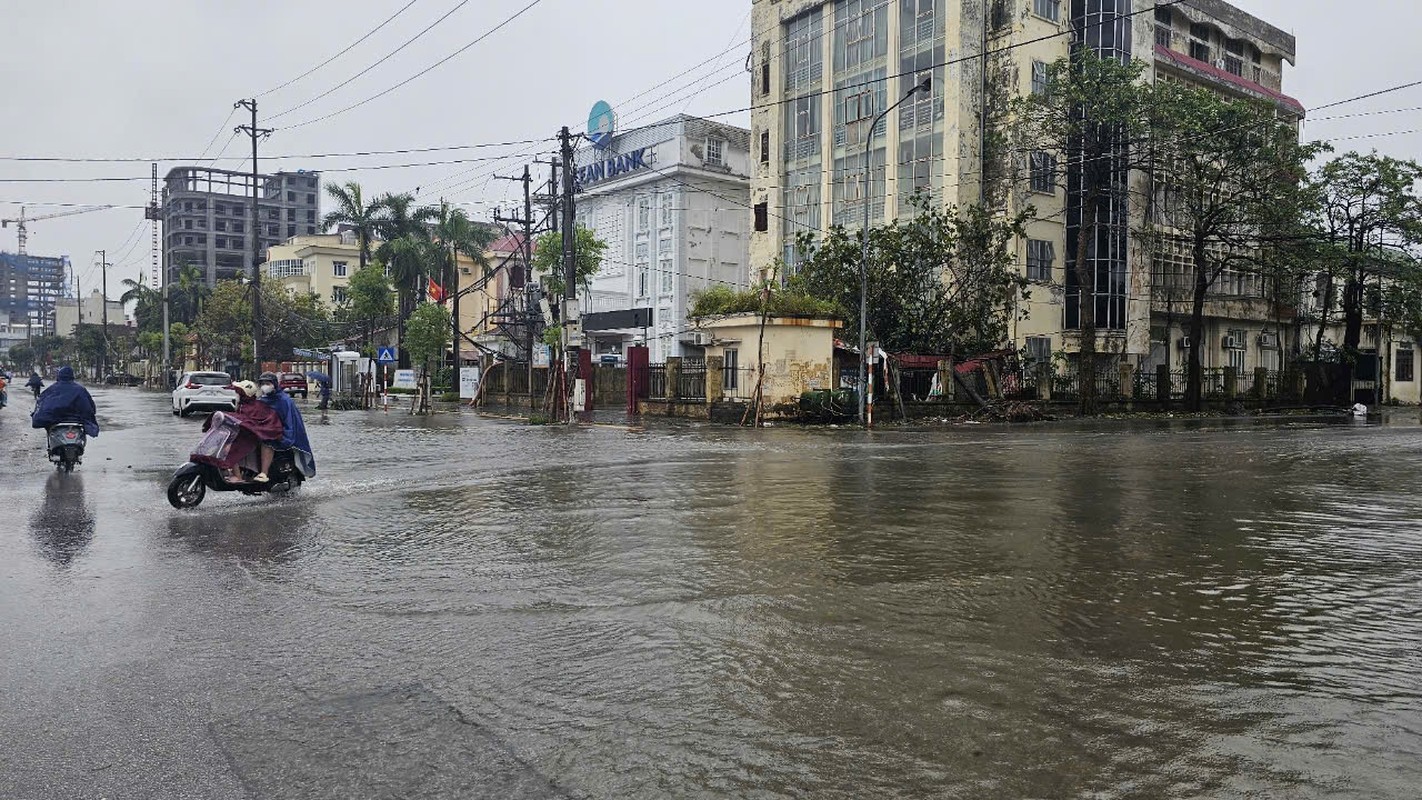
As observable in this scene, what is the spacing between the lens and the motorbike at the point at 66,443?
1498cm

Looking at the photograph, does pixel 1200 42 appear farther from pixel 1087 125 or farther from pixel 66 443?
pixel 66 443

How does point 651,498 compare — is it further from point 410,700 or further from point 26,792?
point 26,792

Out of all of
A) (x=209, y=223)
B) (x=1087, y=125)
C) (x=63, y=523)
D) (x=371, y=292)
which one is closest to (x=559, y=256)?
(x=371, y=292)

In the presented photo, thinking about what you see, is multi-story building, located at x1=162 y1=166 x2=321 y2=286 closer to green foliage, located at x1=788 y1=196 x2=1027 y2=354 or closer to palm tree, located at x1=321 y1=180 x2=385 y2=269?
palm tree, located at x1=321 y1=180 x2=385 y2=269

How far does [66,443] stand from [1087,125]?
35.3 m

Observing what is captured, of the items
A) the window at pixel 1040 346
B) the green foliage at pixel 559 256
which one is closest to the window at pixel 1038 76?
the window at pixel 1040 346

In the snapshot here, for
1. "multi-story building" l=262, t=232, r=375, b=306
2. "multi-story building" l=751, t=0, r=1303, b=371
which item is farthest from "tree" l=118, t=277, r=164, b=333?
"multi-story building" l=751, t=0, r=1303, b=371

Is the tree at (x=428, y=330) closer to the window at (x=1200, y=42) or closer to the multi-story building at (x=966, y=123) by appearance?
the multi-story building at (x=966, y=123)

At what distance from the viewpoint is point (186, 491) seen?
11289 mm

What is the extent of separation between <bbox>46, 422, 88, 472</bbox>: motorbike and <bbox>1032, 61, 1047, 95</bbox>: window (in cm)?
3775

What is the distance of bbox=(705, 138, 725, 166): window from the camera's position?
202ft

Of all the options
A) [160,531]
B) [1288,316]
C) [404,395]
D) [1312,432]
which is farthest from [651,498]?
[1288,316]

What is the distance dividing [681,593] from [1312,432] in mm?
27632

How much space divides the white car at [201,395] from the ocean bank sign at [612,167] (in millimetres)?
31485
